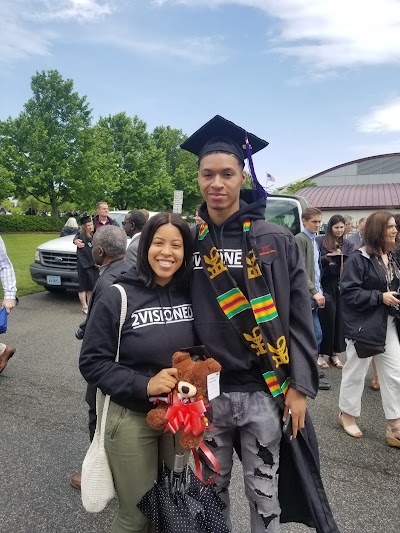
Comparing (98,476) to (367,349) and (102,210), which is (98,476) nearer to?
(367,349)

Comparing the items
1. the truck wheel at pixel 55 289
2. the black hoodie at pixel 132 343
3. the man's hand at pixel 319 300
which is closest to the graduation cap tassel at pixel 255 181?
the black hoodie at pixel 132 343

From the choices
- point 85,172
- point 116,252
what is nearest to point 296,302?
point 116,252

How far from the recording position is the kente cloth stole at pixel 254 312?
1759 millimetres

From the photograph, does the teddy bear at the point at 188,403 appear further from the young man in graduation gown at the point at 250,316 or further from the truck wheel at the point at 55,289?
the truck wheel at the point at 55,289

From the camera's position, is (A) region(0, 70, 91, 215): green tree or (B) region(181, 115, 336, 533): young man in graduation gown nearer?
(B) region(181, 115, 336, 533): young man in graduation gown

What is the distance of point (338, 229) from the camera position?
5.50m

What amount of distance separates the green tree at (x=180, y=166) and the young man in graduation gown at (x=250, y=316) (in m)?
44.2

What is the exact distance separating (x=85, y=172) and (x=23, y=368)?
31.0m

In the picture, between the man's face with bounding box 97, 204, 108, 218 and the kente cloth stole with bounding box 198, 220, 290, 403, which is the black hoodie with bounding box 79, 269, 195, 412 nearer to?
the kente cloth stole with bounding box 198, 220, 290, 403

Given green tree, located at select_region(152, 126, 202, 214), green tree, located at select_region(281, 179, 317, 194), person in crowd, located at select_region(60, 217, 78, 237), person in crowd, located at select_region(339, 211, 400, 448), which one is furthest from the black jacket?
green tree, located at select_region(281, 179, 317, 194)

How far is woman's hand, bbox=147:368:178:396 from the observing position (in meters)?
1.70

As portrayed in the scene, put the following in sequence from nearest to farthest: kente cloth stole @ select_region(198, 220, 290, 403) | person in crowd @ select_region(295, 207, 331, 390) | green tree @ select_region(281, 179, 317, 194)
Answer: kente cloth stole @ select_region(198, 220, 290, 403), person in crowd @ select_region(295, 207, 331, 390), green tree @ select_region(281, 179, 317, 194)

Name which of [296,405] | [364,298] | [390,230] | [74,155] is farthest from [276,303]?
[74,155]

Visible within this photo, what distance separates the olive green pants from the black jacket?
218 cm
